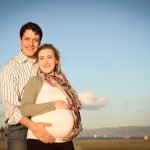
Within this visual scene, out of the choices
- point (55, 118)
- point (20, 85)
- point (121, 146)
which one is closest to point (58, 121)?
point (55, 118)

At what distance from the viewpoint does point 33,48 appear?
14.3 ft

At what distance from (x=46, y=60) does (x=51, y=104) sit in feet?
1.85

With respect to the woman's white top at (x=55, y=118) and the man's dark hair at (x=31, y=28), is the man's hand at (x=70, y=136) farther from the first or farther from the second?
the man's dark hair at (x=31, y=28)

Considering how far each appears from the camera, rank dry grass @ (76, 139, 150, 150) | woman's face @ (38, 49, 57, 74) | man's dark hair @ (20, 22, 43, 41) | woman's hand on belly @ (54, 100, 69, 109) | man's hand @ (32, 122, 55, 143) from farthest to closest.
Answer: dry grass @ (76, 139, 150, 150) < man's dark hair @ (20, 22, 43, 41) < woman's face @ (38, 49, 57, 74) < woman's hand on belly @ (54, 100, 69, 109) < man's hand @ (32, 122, 55, 143)

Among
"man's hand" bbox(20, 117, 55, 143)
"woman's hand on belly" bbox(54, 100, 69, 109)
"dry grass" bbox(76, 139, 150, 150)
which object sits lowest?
"dry grass" bbox(76, 139, 150, 150)

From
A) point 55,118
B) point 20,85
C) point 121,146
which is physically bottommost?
point 121,146

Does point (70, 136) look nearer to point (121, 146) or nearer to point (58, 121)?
point (58, 121)

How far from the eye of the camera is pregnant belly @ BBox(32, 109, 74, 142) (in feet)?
12.5

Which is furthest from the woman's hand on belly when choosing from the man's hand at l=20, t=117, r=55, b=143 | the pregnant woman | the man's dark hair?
the man's dark hair

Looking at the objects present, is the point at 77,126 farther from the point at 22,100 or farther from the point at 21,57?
the point at 21,57

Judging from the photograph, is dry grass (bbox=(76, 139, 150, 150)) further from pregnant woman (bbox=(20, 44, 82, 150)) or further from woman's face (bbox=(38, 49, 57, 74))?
woman's face (bbox=(38, 49, 57, 74))

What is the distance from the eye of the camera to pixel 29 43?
4.31 m

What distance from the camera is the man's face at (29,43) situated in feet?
14.2

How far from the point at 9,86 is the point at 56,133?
81 cm
